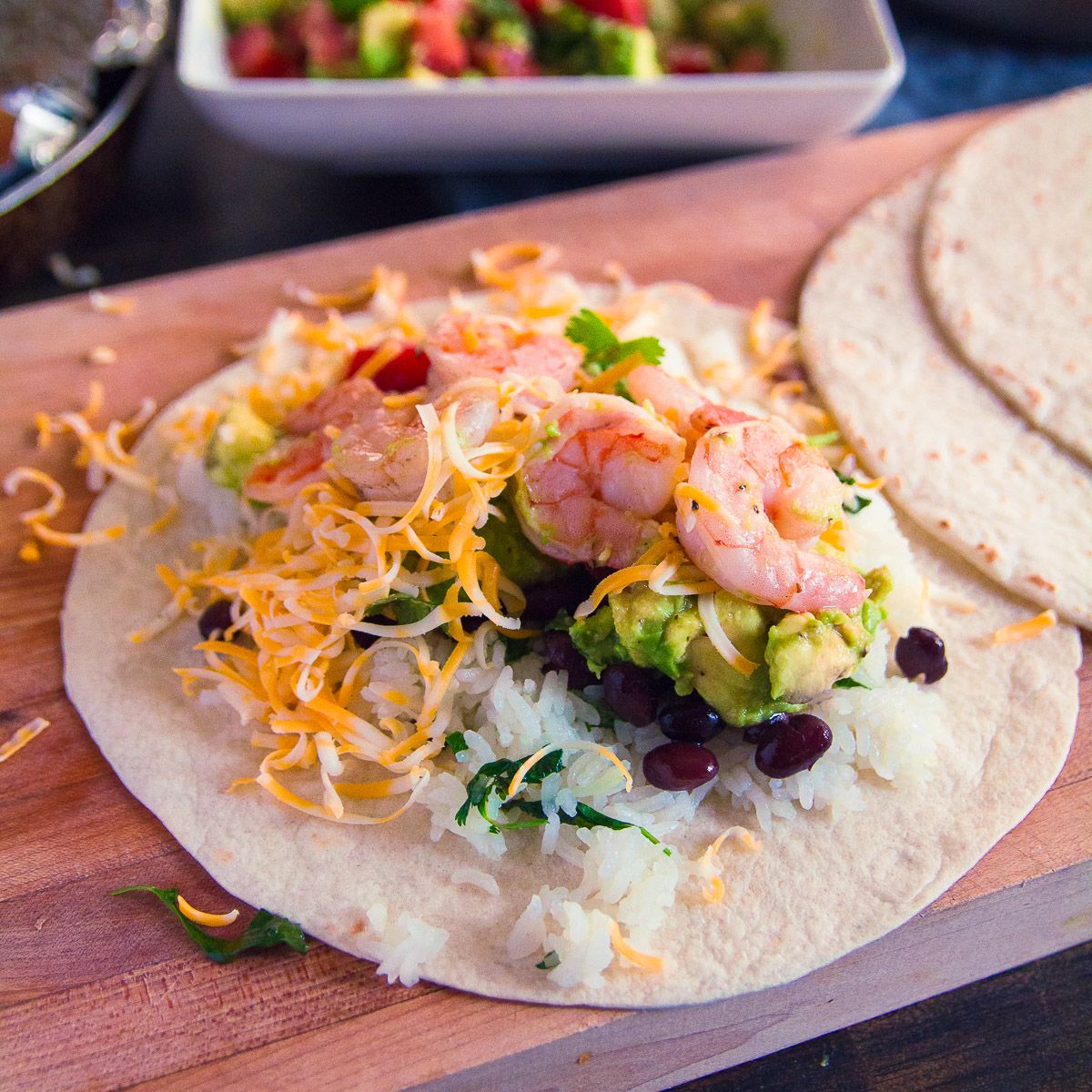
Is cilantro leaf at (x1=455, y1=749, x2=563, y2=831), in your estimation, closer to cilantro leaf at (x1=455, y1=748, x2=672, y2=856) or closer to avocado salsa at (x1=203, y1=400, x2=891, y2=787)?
cilantro leaf at (x1=455, y1=748, x2=672, y2=856)

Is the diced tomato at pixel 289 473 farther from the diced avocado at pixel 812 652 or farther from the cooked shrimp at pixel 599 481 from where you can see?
the diced avocado at pixel 812 652

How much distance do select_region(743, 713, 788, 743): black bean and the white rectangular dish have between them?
2438 mm

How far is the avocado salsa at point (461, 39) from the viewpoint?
4168mm

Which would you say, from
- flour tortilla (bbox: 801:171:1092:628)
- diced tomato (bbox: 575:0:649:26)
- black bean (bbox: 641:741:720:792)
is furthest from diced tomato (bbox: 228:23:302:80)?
black bean (bbox: 641:741:720:792)

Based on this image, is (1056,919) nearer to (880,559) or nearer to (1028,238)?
(880,559)

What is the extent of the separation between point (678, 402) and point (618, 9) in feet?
7.99

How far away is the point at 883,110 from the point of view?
4703mm

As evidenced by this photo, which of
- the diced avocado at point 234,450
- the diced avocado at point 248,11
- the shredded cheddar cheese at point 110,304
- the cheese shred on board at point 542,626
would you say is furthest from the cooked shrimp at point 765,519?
the diced avocado at point 248,11

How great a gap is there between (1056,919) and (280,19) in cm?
417

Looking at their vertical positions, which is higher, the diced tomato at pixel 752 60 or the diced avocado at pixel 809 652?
the diced tomato at pixel 752 60

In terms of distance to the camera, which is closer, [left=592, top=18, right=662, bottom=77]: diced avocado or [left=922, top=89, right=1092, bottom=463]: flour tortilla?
[left=922, top=89, right=1092, bottom=463]: flour tortilla

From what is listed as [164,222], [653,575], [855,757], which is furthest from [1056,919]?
[164,222]

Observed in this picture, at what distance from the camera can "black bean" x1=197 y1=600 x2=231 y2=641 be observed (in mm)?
2754

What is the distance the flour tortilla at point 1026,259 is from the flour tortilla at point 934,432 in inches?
2.9
